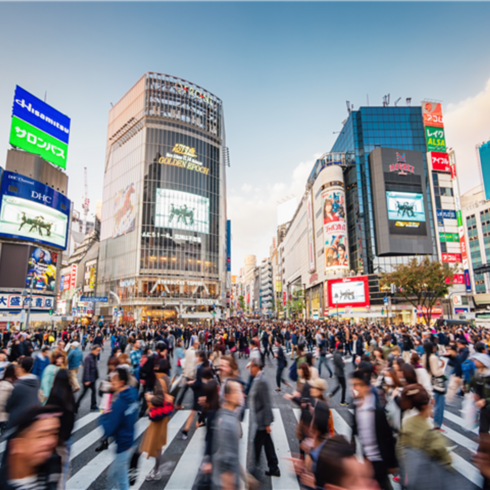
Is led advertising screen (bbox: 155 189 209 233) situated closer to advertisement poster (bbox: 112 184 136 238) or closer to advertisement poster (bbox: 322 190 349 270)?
advertisement poster (bbox: 112 184 136 238)

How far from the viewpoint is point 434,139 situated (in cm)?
6750

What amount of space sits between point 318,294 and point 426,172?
107 feet

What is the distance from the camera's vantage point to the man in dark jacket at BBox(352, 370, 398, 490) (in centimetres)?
401

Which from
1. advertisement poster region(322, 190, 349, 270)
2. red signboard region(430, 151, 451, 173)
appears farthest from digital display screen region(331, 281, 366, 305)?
red signboard region(430, 151, 451, 173)

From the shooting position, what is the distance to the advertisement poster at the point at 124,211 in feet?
217

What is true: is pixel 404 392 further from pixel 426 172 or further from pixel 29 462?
pixel 426 172

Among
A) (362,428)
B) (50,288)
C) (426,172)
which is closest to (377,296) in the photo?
(426,172)

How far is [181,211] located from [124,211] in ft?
41.8

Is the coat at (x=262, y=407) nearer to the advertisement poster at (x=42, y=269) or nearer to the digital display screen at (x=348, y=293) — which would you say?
the advertisement poster at (x=42, y=269)

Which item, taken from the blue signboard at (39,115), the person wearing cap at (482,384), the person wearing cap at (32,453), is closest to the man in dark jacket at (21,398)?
the person wearing cap at (32,453)

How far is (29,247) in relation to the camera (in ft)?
149

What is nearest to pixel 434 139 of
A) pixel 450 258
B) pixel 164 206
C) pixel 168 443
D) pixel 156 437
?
pixel 450 258

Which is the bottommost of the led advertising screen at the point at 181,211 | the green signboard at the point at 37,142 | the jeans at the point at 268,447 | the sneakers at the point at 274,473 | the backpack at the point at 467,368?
the sneakers at the point at 274,473

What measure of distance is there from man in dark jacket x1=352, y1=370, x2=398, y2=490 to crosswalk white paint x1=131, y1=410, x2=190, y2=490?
11.3 feet
